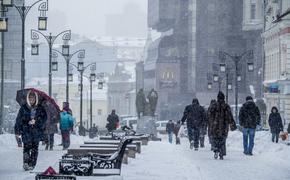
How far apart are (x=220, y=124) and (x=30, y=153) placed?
728 cm

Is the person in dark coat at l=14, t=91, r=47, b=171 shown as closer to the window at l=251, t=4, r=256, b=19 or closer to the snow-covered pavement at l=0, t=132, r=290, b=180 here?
the snow-covered pavement at l=0, t=132, r=290, b=180

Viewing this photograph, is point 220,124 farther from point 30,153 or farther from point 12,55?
point 12,55

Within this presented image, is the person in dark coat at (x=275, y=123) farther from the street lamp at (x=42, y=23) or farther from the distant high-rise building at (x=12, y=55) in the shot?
the distant high-rise building at (x=12, y=55)

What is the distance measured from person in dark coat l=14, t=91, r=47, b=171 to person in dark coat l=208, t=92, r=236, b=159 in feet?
22.7

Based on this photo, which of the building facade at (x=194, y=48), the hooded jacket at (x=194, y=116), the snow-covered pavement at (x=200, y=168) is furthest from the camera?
the building facade at (x=194, y=48)

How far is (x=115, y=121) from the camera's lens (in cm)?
3816

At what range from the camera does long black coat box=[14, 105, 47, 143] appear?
52.6 ft

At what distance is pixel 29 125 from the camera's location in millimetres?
16047

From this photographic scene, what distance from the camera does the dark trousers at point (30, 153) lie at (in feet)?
52.5

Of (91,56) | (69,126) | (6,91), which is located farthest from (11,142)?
(91,56)

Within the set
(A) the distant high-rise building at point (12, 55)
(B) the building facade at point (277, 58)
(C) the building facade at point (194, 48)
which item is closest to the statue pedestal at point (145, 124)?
(B) the building facade at point (277, 58)

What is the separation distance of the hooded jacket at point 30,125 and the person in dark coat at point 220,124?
6.92 m

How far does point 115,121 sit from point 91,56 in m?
162

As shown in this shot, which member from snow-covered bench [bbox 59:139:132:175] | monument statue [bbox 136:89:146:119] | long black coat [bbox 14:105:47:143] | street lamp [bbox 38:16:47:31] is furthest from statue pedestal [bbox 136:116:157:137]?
snow-covered bench [bbox 59:139:132:175]
